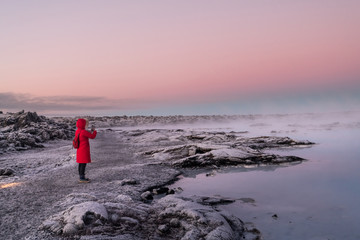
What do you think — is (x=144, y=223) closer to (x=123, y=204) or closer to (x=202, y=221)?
(x=123, y=204)

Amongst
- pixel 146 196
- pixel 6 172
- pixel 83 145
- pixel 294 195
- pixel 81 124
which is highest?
pixel 81 124

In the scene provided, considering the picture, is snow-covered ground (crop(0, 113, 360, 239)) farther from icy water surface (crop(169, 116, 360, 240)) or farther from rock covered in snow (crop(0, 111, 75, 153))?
rock covered in snow (crop(0, 111, 75, 153))

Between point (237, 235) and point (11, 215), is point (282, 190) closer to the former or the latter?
point (237, 235)

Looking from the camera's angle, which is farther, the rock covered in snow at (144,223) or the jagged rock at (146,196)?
the jagged rock at (146,196)

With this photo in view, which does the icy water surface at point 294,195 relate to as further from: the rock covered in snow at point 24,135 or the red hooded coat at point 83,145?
the rock covered in snow at point 24,135

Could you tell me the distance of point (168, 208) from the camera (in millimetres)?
5188

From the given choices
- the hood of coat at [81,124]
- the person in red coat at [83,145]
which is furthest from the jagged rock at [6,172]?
the hood of coat at [81,124]

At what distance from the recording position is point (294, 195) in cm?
652

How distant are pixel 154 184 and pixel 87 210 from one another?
3.29 meters

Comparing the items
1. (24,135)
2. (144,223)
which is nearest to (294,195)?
(144,223)

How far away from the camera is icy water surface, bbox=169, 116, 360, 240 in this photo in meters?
4.58

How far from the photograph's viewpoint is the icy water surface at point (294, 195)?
4.58 meters

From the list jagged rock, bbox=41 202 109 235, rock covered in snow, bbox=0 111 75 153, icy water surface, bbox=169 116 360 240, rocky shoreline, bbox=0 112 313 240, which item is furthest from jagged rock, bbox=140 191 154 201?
rock covered in snow, bbox=0 111 75 153

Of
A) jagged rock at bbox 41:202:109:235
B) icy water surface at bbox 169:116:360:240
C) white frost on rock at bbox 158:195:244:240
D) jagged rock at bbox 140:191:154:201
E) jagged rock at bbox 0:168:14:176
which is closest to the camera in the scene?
white frost on rock at bbox 158:195:244:240
